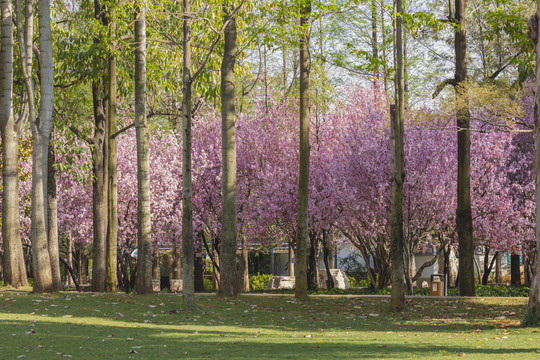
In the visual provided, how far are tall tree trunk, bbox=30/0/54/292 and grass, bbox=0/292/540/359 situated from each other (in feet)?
2.21

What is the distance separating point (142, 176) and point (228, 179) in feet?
7.31

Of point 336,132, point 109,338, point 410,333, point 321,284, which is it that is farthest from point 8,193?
point 321,284

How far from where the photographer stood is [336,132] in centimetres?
2814

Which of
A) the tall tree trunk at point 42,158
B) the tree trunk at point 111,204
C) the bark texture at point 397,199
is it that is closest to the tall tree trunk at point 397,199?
the bark texture at point 397,199

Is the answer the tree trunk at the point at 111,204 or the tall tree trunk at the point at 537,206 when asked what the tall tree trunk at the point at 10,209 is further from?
the tall tree trunk at the point at 537,206

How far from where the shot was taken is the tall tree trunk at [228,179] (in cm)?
1777

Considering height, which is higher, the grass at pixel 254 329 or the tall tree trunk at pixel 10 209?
the tall tree trunk at pixel 10 209

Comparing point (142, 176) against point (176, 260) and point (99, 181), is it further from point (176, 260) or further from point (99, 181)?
point (176, 260)

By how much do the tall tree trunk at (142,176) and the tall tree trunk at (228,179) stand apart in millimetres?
1922

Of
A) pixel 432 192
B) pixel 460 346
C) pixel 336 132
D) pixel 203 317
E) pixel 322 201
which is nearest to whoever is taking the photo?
pixel 460 346

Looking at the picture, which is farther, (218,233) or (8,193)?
(218,233)

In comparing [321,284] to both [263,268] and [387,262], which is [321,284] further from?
[263,268]

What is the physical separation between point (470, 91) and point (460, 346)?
10303mm

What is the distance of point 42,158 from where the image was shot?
52.8 ft
